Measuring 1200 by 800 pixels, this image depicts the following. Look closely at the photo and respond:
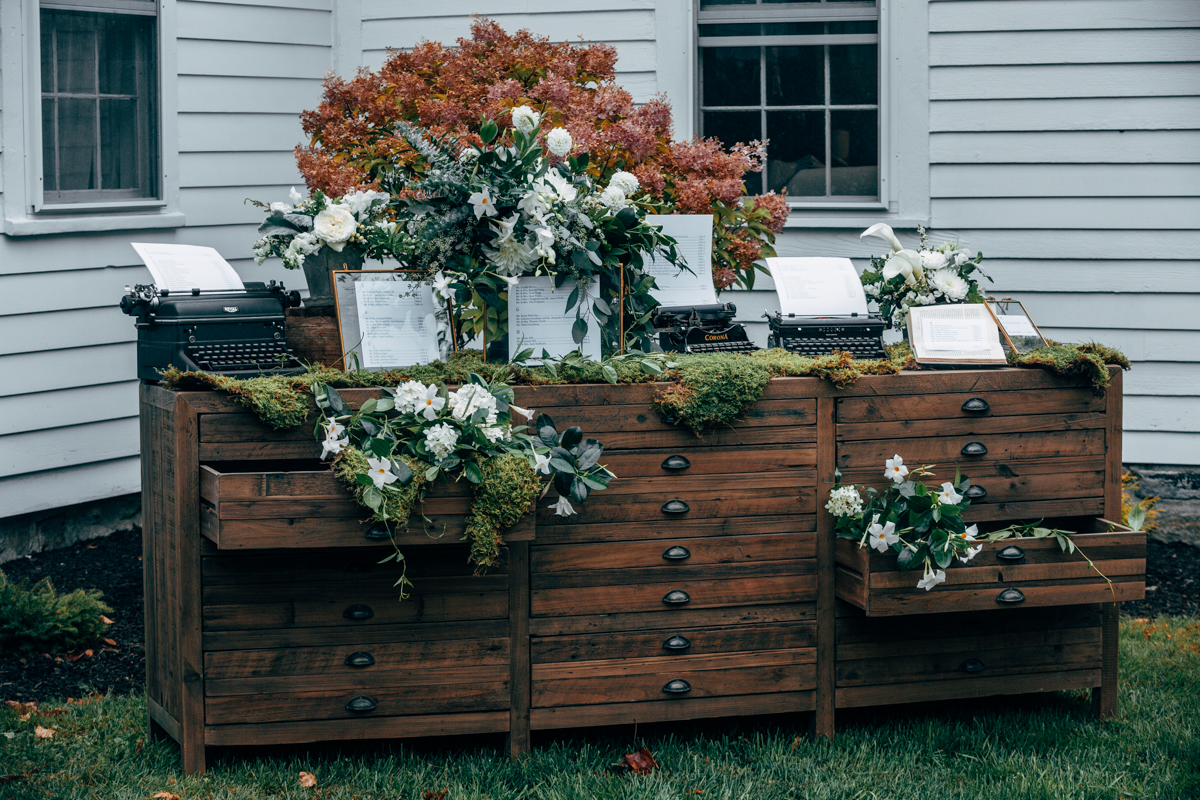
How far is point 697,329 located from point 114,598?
9.17 ft

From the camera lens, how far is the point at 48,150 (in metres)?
5.01

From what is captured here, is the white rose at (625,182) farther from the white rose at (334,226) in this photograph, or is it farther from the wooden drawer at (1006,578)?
the wooden drawer at (1006,578)

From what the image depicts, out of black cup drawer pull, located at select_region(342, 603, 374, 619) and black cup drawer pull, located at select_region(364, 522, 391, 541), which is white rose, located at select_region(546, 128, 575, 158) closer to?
→ black cup drawer pull, located at select_region(364, 522, 391, 541)

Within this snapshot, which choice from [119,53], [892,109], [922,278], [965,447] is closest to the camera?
[965,447]

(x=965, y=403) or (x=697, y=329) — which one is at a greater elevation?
(x=697, y=329)

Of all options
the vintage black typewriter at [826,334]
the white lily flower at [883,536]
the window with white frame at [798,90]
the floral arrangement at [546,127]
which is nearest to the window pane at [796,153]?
the window with white frame at [798,90]

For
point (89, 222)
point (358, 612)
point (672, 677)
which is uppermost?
point (89, 222)

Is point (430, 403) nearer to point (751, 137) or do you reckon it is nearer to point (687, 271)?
point (687, 271)

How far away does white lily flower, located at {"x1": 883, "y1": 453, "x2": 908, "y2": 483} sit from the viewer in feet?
11.6

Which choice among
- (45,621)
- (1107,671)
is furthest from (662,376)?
(45,621)

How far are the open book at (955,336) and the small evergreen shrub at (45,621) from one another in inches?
127

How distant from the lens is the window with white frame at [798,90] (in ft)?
19.0

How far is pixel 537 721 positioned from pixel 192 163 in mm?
3436

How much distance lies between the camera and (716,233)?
4340 millimetres
